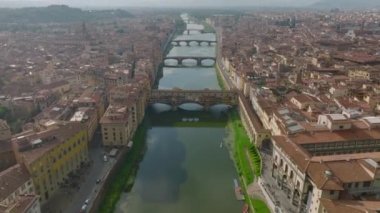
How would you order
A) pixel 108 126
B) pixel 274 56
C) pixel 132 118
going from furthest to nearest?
pixel 274 56
pixel 132 118
pixel 108 126

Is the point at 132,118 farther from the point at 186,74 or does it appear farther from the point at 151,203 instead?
the point at 186,74

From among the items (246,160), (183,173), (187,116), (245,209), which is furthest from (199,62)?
(245,209)

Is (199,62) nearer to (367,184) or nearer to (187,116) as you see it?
(187,116)

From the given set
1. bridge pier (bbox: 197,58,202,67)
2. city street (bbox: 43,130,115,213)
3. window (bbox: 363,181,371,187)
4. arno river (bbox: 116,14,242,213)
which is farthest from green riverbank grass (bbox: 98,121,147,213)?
bridge pier (bbox: 197,58,202,67)

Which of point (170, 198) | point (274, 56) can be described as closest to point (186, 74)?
point (274, 56)

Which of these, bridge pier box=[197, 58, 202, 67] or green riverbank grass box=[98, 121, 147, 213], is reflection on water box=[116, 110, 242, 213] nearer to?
green riverbank grass box=[98, 121, 147, 213]
